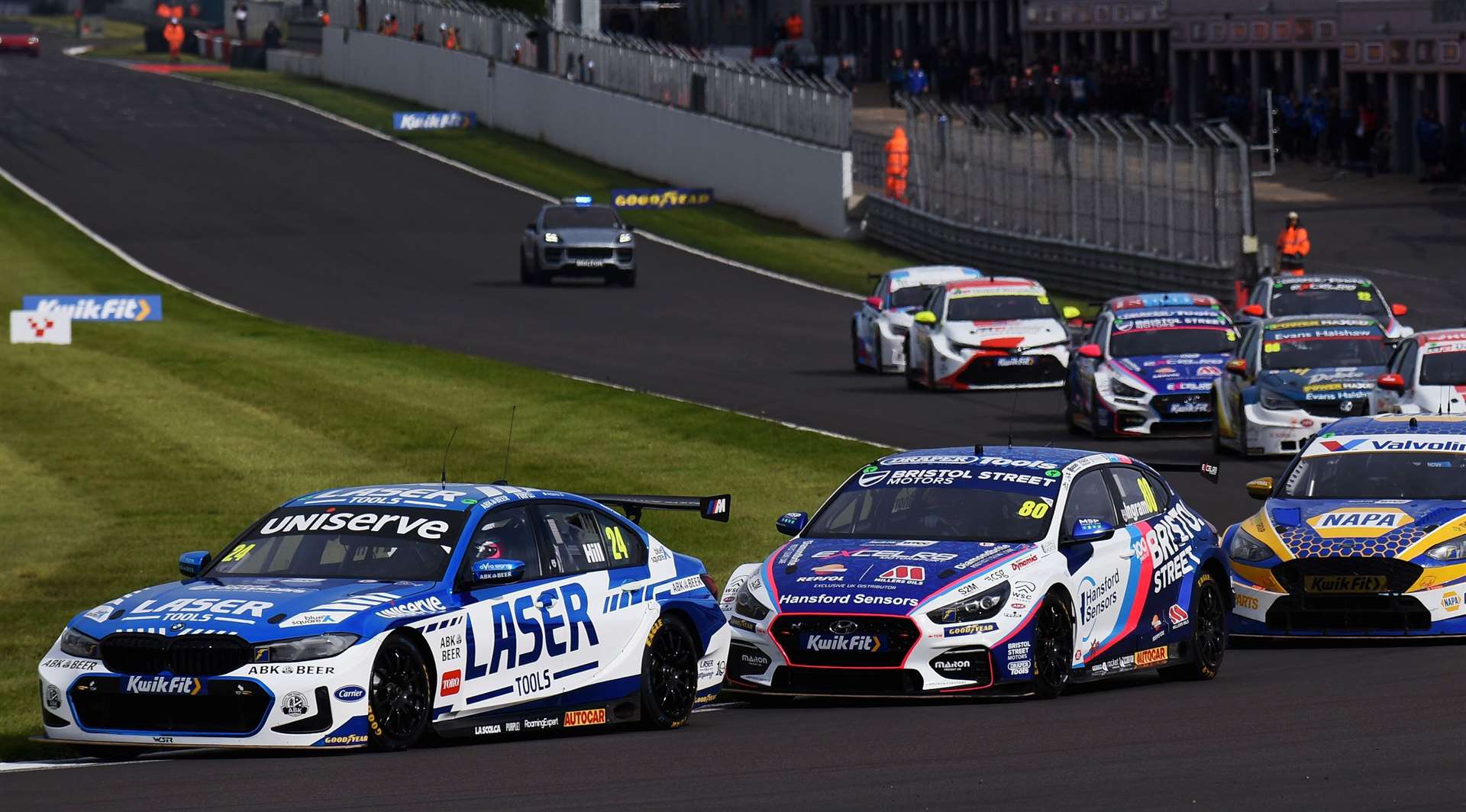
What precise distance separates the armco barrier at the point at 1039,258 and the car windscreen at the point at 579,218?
701 centimetres

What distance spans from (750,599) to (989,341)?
769 inches

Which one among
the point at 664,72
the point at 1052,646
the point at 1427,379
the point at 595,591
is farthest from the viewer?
the point at 664,72

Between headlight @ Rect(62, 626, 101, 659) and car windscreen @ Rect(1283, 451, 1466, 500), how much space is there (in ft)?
29.3

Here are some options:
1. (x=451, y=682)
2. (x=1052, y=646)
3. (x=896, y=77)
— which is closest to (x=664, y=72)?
(x=896, y=77)

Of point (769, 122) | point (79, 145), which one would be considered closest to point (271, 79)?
point (79, 145)

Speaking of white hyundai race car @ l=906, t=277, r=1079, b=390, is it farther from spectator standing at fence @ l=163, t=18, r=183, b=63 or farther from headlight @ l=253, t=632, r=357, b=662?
spectator standing at fence @ l=163, t=18, r=183, b=63

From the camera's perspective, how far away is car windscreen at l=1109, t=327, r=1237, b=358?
28.7m

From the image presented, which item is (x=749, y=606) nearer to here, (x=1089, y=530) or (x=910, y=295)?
(x=1089, y=530)

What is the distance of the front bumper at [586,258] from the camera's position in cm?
4900

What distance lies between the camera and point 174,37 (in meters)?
110

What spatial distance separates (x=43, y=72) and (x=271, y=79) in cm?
866

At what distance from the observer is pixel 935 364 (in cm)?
3278

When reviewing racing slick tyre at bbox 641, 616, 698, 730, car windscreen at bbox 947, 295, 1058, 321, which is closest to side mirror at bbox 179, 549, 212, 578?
racing slick tyre at bbox 641, 616, 698, 730

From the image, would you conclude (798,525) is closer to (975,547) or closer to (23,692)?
(975,547)
